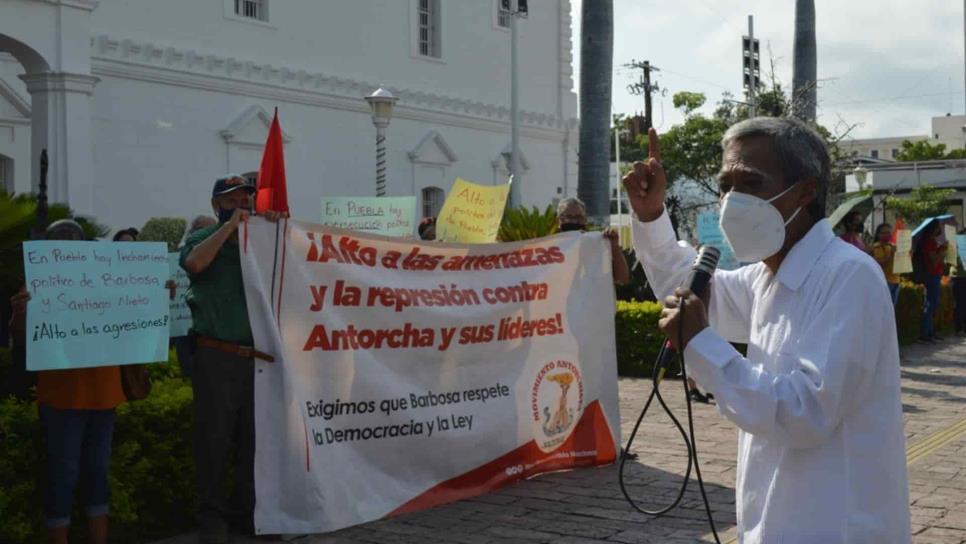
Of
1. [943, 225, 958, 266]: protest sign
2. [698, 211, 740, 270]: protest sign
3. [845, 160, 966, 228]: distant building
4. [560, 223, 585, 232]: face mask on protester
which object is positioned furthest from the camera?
[845, 160, 966, 228]: distant building

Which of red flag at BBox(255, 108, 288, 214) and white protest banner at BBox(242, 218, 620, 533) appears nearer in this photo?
white protest banner at BBox(242, 218, 620, 533)

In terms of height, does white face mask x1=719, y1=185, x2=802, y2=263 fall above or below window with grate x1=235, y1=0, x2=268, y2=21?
below

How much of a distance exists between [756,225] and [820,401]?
485mm

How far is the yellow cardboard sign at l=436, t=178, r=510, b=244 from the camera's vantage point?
35.3 ft

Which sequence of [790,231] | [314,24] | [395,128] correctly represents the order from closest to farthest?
[790,231]
[314,24]
[395,128]

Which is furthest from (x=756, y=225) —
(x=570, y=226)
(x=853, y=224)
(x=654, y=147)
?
(x=853, y=224)

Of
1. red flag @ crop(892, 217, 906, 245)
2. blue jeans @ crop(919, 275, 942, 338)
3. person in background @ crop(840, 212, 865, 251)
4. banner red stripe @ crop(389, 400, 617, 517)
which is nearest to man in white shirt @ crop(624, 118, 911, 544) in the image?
banner red stripe @ crop(389, 400, 617, 517)

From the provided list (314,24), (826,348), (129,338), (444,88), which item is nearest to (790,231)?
(826,348)

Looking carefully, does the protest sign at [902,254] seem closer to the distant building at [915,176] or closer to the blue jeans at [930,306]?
the blue jeans at [930,306]

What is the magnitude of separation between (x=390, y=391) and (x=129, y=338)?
172cm

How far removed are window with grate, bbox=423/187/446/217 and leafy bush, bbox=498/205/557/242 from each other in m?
16.1

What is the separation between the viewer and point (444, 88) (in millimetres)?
28547

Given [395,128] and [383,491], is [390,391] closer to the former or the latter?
[383,491]

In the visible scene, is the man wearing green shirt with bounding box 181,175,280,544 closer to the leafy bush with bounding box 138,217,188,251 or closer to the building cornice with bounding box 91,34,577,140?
the leafy bush with bounding box 138,217,188,251
